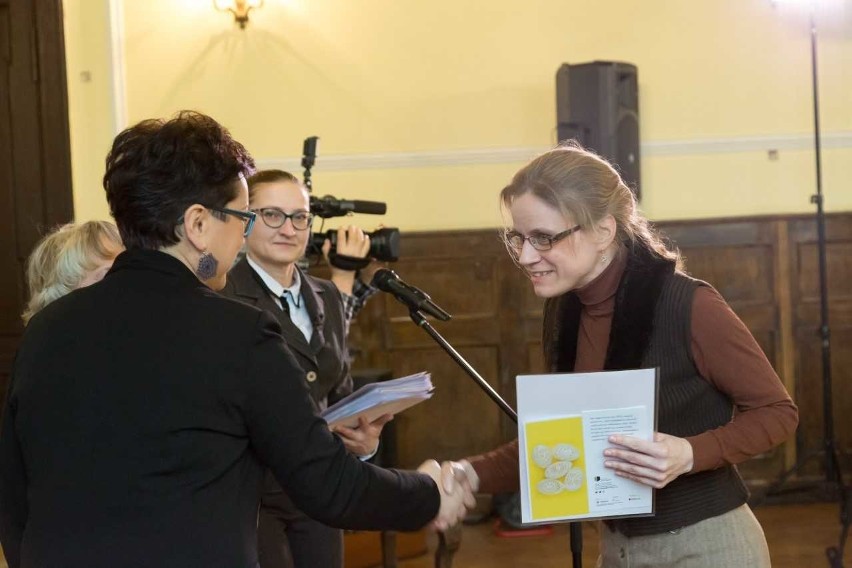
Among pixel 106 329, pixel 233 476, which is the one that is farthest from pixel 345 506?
pixel 106 329

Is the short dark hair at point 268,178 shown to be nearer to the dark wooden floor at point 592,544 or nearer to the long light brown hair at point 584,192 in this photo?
the long light brown hair at point 584,192

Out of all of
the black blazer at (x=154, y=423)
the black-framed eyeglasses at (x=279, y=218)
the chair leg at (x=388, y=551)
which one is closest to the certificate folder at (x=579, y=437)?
the black blazer at (x=154, y=423)

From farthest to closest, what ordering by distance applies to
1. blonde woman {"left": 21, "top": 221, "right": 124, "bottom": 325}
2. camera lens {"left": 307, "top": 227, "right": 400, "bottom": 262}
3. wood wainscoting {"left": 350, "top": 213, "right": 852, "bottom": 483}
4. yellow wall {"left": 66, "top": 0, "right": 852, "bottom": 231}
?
yellow wall {"left": 66, "top": 0, "right": 852, "bottom": 231}
wood wainscoting {"left": 350, "top": 213, "right": 852, "bottom": 483}
camera lens {"left": 307, "top": 227, "right": 400, "bottom": 262}
blonde woman {"left": 21, "top": 221, "right": 124, "bottom": 325}

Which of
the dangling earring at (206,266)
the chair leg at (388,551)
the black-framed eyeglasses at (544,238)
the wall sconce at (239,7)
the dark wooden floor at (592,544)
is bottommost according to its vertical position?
the dark wooden floor at (592,544)

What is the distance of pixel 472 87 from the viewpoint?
532 centimetres

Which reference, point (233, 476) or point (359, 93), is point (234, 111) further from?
point (233, 476)

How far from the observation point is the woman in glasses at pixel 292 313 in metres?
2.58

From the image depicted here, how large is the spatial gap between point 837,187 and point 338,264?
128 inches

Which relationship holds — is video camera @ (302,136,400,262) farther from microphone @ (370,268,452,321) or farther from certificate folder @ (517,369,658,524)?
certificate folder @ (517,369,658,524)

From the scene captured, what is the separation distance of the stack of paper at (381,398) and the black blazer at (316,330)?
598mm

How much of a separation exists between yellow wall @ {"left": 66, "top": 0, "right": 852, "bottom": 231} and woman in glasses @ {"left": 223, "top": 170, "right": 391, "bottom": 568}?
249 centimetres

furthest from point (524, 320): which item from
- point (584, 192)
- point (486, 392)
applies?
point (584, 192)

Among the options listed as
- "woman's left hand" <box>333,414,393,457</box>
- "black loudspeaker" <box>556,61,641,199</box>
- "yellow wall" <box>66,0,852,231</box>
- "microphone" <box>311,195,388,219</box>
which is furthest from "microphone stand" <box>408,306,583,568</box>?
"yellow wall" <box>66,0,852,231</box>

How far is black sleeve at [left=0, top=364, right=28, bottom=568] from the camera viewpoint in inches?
64.9
